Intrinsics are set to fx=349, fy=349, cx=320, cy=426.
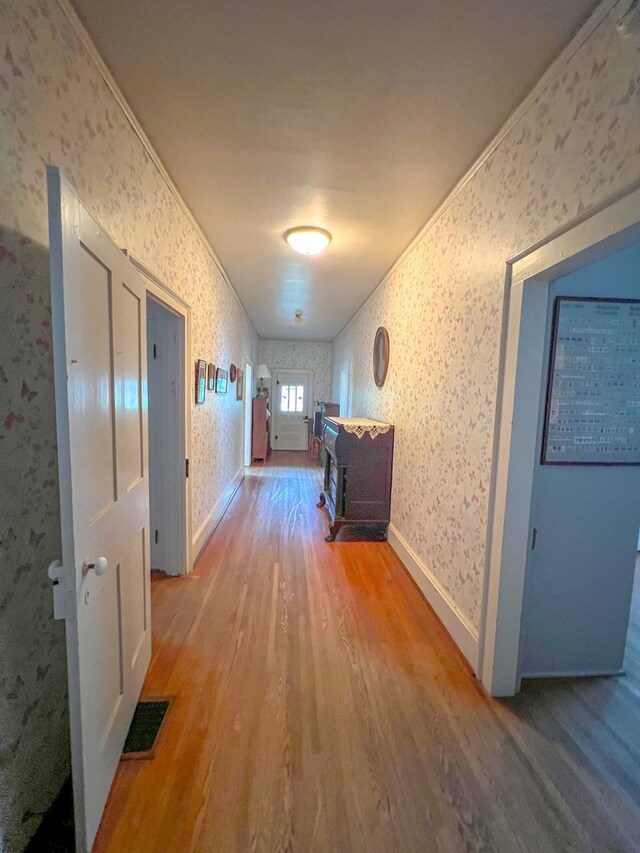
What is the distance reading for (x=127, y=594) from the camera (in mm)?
1318

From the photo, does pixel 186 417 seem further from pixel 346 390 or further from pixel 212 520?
pixel 346 390

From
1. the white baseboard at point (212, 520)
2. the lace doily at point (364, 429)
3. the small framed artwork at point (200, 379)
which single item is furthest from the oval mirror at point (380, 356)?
the white baseboard at point (212, 520)

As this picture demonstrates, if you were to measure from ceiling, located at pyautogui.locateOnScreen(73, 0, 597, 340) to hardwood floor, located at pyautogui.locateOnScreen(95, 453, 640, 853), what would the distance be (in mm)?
2486

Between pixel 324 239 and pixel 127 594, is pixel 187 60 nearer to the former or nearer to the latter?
pixel 324 239

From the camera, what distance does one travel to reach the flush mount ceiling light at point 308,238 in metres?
2.49

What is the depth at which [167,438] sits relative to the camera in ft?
7.75

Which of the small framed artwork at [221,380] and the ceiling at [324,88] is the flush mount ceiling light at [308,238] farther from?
the small framed artwork at [221,380]

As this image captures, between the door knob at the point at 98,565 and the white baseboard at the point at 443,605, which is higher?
the door knob at the point at 98,565

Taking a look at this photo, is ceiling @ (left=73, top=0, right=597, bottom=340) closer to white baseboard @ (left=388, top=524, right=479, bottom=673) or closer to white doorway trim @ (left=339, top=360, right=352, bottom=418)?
white baseboard @ (left=388, top=524, right=479, bottom=673)

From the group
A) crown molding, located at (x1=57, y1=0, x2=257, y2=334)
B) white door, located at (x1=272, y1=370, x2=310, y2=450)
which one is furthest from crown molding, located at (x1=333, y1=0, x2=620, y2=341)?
white door, located at (x1=272, y1=370, x2=310, y2=450)

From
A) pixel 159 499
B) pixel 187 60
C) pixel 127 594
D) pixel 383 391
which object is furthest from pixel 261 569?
pixel 187 60

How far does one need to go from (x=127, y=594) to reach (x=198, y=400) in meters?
1.62

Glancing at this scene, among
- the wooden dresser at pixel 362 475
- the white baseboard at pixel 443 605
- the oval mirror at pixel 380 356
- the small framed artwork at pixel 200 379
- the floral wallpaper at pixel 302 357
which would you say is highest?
the floral wallpaper at pixel 302 357

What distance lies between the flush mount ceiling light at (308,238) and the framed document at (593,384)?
168 cm
